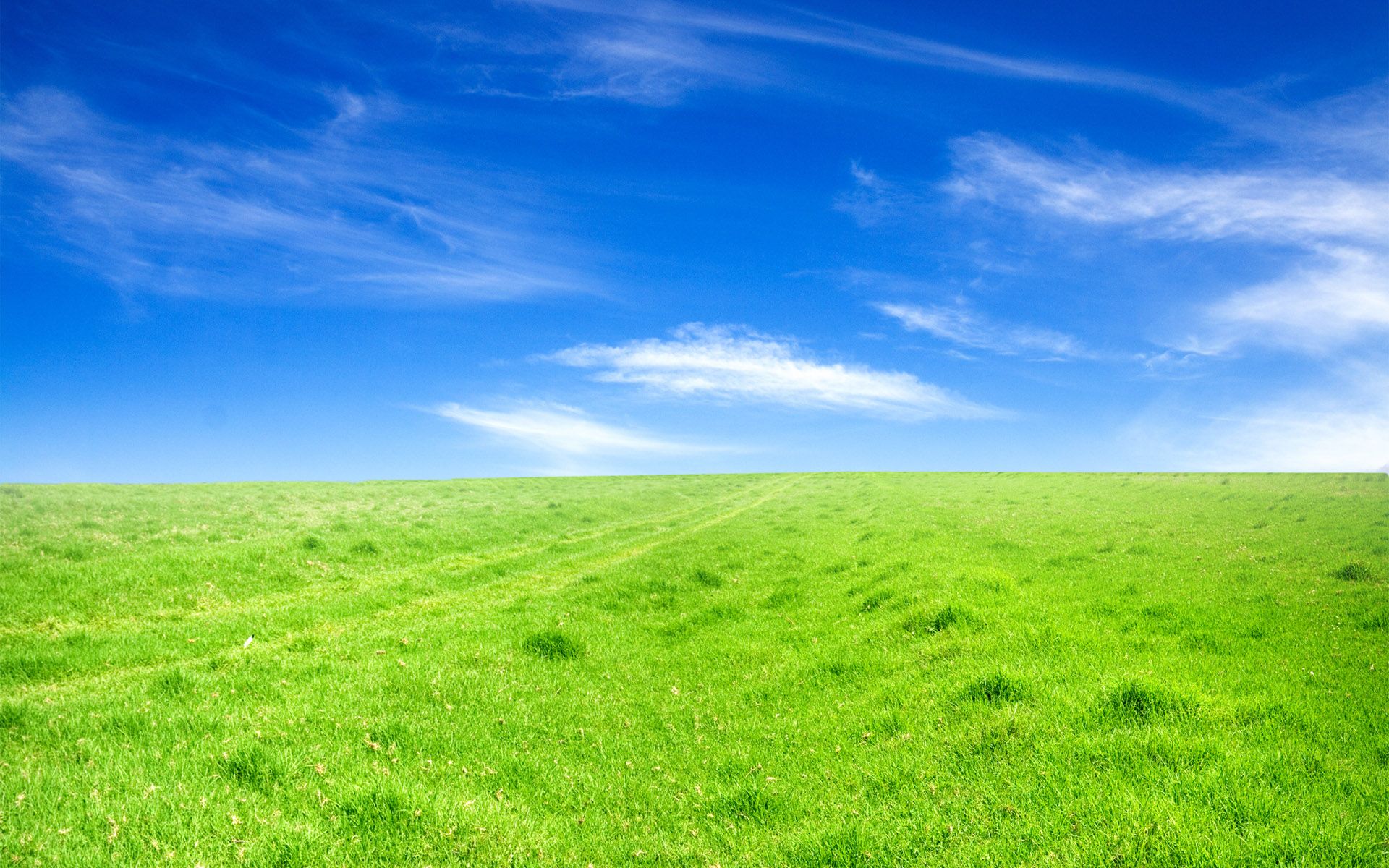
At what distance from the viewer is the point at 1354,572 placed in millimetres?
16562

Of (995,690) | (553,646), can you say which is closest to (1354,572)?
(995,690)

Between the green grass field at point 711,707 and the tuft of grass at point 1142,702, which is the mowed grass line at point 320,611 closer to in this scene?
the green grass field at point 711,707

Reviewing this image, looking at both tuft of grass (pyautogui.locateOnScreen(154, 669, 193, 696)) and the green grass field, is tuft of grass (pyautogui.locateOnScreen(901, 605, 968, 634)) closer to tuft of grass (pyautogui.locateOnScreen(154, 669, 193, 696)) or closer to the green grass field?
the green grass field

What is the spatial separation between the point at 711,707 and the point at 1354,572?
16.3 metres

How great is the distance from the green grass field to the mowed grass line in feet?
0.50

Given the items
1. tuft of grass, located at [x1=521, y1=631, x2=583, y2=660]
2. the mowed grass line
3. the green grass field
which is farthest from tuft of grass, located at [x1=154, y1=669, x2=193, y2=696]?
tuft of grass, located at [x1=521, y1=631, x2=583, y2=660]

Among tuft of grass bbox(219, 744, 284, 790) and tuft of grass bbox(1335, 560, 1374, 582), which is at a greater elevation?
tuft of grass bbox(1335, 560, 1374, 582)

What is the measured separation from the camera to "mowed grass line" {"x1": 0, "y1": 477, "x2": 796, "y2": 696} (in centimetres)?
1362

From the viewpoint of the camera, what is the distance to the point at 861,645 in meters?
13.5

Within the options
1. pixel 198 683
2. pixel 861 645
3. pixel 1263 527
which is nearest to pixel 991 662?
pixel 861 645

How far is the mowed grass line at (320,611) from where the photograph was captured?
13625 millimetres

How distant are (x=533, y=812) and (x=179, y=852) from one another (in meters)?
3.52

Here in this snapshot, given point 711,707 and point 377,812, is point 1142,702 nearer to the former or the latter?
point 711,707

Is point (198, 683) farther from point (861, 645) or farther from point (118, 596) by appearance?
point (861, 645)
